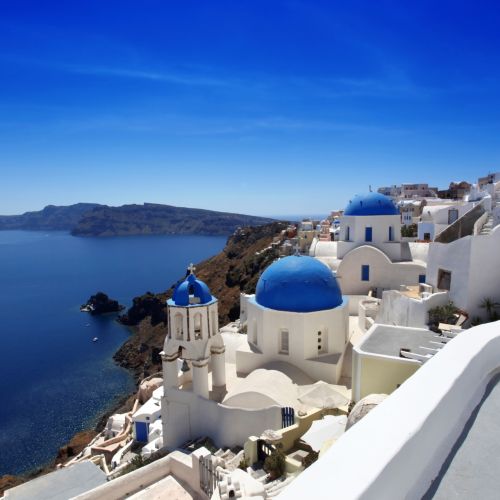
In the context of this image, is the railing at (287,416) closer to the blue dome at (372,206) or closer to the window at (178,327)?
the window at (178,327)

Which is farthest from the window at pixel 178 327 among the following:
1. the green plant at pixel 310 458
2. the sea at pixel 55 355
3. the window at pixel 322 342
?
the sea at pixel 55 355

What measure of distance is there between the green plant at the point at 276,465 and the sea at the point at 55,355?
2262 cm

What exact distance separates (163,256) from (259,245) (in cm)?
6412

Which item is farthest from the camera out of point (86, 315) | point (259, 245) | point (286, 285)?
point (259, 245)

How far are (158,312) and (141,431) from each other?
3187cm

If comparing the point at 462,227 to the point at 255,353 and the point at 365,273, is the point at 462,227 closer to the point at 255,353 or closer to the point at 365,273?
the point at 365,273

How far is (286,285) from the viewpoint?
13820mm

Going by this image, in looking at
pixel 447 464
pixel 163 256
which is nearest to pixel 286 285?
pixel 447 464

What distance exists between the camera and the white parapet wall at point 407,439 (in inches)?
72.3

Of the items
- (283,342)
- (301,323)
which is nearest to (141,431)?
(283,342)

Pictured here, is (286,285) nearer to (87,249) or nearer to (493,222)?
(493,222)

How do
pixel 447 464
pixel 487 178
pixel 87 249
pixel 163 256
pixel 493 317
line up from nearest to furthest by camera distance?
pixel 447 464 < pixel 493 317 < pixel 487 178 < pixel 163 256 < pixel 87 249

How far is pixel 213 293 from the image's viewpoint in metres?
54.2

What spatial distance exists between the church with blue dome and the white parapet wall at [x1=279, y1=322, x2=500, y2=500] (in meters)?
10.1
